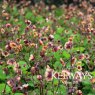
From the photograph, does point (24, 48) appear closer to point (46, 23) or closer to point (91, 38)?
point (91, 38)

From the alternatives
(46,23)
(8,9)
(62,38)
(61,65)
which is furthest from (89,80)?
(8,9)

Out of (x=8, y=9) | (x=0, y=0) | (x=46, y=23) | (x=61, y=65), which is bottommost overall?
(x=61, y=65)

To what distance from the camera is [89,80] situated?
356 centimetres

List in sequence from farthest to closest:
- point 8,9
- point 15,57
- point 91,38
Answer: point 8,9
point 91,38
point 15,57

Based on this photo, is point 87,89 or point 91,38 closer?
point 87,89

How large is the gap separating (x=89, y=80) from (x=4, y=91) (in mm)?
845

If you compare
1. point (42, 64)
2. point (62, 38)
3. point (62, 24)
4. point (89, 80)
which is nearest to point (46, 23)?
point (62, 24)

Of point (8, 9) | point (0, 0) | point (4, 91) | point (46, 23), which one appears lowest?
point (4, 91)

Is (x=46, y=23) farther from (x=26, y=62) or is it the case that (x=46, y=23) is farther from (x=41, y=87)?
(x=41, y=87)

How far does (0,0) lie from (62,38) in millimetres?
3806

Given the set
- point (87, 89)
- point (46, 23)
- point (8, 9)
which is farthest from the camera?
point (8, 9)

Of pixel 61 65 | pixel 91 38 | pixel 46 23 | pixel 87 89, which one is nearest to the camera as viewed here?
pixel 87 89

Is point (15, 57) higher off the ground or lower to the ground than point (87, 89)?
higher

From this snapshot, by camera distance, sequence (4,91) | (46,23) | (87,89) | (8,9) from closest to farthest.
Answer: (4,91)
(87,89)
(46,23)
(8,9)
